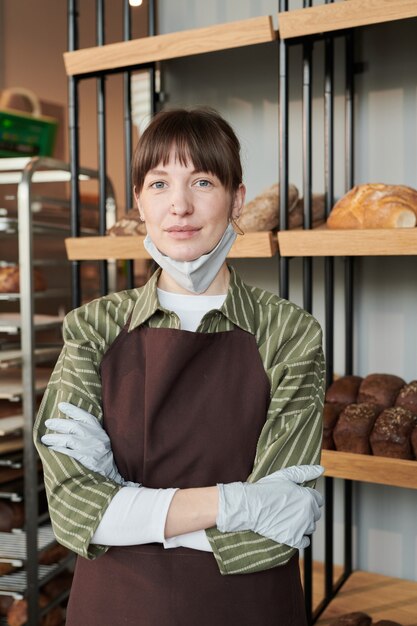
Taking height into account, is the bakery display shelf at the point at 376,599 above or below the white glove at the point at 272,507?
below

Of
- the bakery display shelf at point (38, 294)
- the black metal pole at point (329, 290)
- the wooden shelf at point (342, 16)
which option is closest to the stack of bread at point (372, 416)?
the black metal pole at point (329, 290)

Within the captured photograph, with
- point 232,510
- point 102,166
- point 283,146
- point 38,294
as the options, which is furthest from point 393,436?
point 38,294

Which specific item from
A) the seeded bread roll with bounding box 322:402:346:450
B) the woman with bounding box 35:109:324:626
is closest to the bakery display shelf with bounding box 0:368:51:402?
the seeded bread roll with bounding box 322:402:346:450

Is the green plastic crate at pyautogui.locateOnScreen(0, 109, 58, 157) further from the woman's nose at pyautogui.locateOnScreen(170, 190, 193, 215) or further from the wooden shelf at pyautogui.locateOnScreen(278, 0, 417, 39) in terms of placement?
the woman's nose at pyautogui.locateOnScreen(170, 190, 193, 215)

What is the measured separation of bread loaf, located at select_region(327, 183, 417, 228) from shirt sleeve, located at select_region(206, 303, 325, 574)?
715 mm

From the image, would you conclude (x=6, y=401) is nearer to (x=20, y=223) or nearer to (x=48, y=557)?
(x=48, y=557)

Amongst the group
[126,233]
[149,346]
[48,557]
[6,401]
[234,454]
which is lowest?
[48,557]

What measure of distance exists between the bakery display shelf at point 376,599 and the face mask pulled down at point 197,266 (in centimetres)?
131

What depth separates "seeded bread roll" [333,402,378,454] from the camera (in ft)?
6.15

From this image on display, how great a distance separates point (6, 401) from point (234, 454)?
6.12ft

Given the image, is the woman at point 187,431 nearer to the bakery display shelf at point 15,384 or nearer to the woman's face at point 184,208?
the woman's face at point 184,208

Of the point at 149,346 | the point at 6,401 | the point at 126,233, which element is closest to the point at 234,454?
the point at 149,346

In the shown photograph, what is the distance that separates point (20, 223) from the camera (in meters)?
2.30

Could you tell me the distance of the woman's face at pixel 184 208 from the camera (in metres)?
1.08
